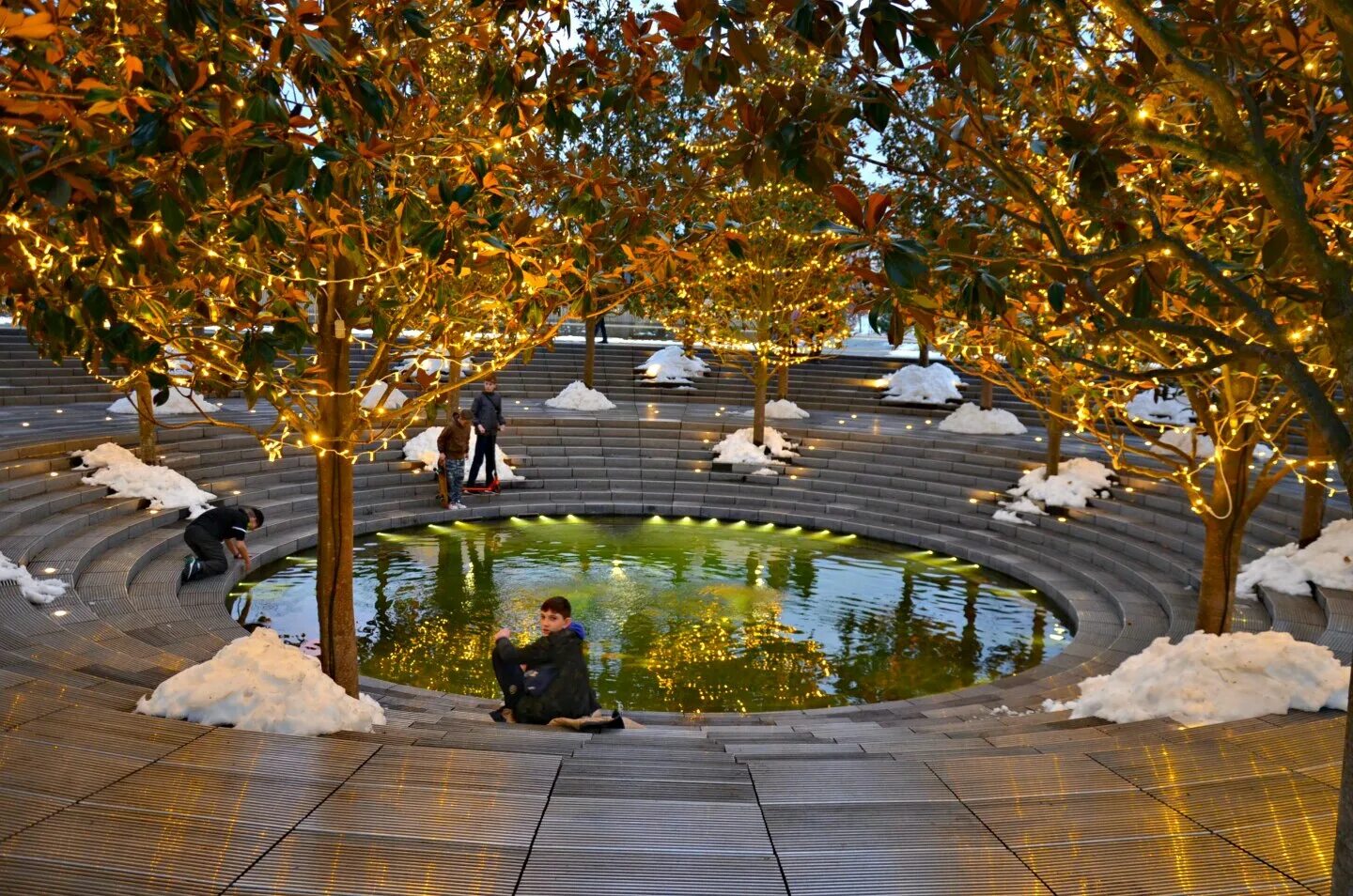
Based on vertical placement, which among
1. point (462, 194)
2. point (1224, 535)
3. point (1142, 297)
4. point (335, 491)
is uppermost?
point (462, 194)

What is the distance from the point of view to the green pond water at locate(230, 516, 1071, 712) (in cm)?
902

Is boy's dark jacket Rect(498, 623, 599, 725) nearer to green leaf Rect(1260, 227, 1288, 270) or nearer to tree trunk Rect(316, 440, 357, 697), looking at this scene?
tree trunk Rect(316, 440, 357, 697)

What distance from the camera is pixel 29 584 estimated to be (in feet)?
29.3

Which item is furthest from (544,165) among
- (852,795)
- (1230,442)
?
(1230,442)

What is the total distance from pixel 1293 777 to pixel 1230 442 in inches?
141

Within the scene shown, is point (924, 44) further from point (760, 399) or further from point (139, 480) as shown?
point (760, 399)

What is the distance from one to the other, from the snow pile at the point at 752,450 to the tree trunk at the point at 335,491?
34.4 ft

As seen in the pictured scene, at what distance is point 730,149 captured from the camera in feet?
12.6

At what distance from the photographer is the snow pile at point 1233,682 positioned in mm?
5652

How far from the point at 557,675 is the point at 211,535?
605cm

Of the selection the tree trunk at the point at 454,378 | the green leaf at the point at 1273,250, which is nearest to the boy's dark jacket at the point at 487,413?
the tree trunk at the point at 454,378

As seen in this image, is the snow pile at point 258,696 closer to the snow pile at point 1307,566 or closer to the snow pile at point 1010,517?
the snow pile at point 1307,566

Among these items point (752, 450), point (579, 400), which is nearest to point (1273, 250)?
point (752, 450)

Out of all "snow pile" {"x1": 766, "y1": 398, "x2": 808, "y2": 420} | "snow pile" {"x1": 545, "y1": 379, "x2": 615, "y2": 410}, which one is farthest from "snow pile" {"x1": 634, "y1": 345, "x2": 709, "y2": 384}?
"snow pile" {"x1": 766, "y1": 398, "x2": 808, "y2": 420}
